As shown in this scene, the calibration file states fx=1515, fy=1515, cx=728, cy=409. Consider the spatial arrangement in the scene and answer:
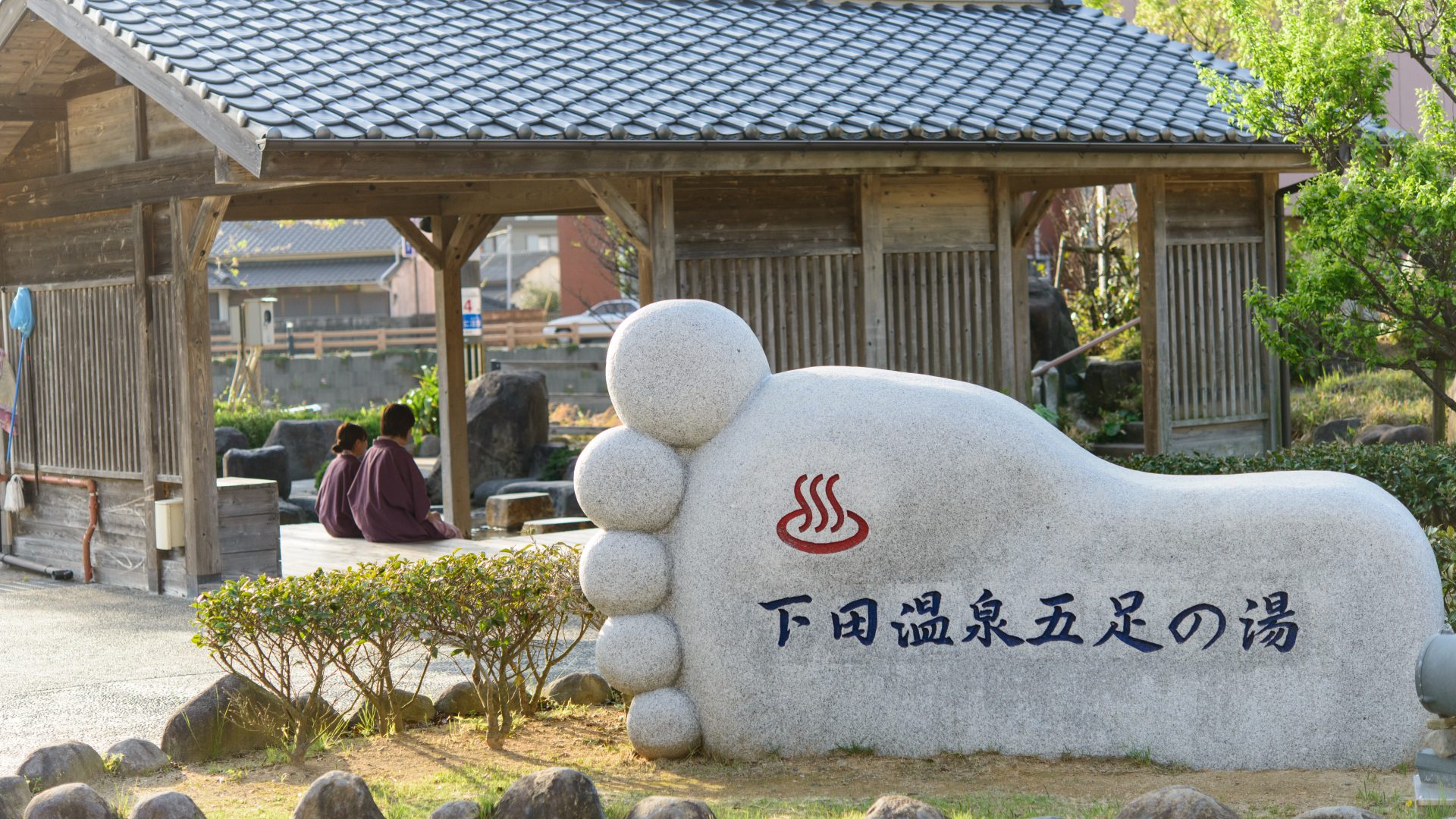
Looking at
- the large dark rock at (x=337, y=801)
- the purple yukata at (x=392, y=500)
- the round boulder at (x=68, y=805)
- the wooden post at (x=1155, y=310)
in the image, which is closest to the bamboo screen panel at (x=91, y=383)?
the purple yukata at (x=392, y=500)

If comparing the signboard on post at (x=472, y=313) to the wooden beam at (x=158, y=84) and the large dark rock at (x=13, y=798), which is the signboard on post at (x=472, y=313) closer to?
the wooden beam at (x=158, y=84)

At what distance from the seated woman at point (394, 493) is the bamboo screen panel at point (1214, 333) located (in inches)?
216

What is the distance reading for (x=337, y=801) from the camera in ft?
15.2

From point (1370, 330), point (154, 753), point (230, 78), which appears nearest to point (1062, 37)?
point (1370, 330)

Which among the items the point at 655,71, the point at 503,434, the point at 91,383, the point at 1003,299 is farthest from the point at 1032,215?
the point at 91,383

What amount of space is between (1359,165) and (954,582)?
4527 mm

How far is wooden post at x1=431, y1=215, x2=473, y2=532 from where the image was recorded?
13.1 metres

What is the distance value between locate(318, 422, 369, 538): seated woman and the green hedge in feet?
18.0

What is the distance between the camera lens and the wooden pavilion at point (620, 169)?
8648 mm

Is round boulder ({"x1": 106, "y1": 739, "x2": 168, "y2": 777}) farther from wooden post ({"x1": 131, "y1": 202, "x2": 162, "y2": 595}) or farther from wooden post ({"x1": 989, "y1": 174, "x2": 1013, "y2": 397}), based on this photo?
wooden post ({"x1": 989, "y1": 174, "x2": 1013, "y2": 397})

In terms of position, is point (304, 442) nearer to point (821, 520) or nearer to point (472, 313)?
point (472, 313)

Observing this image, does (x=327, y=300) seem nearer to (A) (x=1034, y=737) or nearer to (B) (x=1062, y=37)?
(B) (x=1062, y=37)

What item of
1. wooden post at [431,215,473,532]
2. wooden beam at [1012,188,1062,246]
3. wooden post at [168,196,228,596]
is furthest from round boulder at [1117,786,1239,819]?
wooden beam at [1012,188,1062,246]

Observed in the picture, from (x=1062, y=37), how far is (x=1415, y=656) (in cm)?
810
